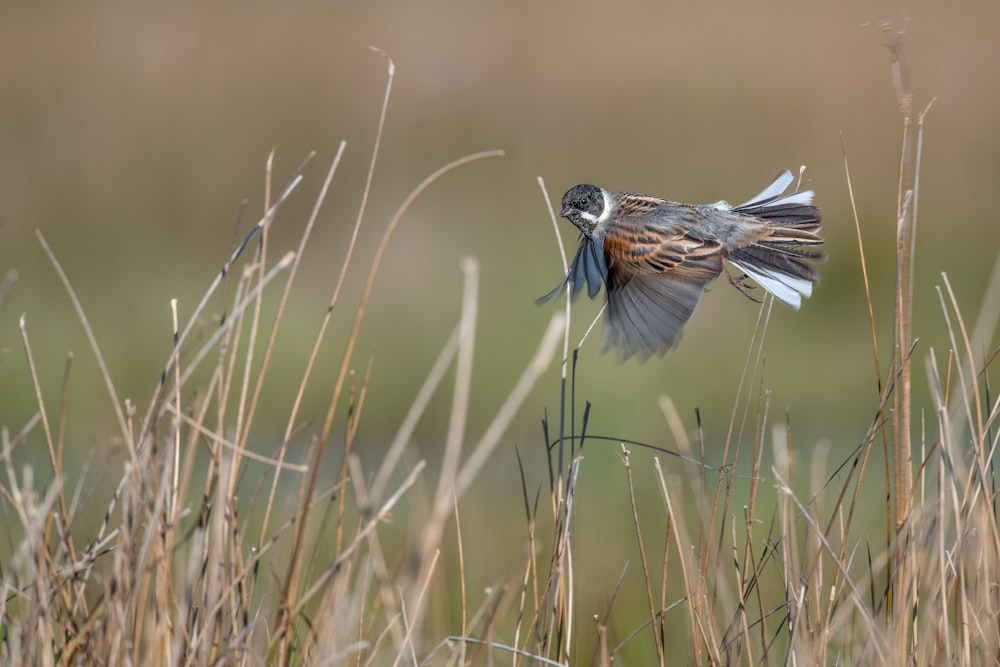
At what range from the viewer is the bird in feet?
7.34

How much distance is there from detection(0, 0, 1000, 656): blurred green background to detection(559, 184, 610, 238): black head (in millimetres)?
3749

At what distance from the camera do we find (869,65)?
7867 millimetres

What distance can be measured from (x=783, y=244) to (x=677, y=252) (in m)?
0.22

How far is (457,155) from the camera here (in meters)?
7.71

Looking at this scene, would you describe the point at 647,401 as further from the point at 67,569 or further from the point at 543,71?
the point at 67,569

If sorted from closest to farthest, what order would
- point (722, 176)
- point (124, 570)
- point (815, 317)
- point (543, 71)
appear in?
point (124, 570) < point (815, 317) < point (722, 176) < point (543, 71)

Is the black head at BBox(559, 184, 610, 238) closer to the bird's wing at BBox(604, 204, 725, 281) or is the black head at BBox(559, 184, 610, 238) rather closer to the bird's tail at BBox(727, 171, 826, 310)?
the bird's wing at BBox(604, 204, 725, 281)

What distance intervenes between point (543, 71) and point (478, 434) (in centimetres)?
305

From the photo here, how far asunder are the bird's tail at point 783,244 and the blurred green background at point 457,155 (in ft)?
Answer: 12.9

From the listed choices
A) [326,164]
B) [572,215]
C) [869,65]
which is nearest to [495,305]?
[326,164]

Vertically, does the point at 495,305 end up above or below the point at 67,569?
below

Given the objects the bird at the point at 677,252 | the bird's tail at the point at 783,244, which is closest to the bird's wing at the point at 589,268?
the bird at the point at 677,252

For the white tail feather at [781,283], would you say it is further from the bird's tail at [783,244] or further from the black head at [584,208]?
the black head at [584,208]

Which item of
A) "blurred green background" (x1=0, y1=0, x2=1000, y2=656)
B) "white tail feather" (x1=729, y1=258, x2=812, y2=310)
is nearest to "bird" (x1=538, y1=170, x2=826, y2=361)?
"white tail feather" (x1=729, y1=258, x2=812, y2=310)
